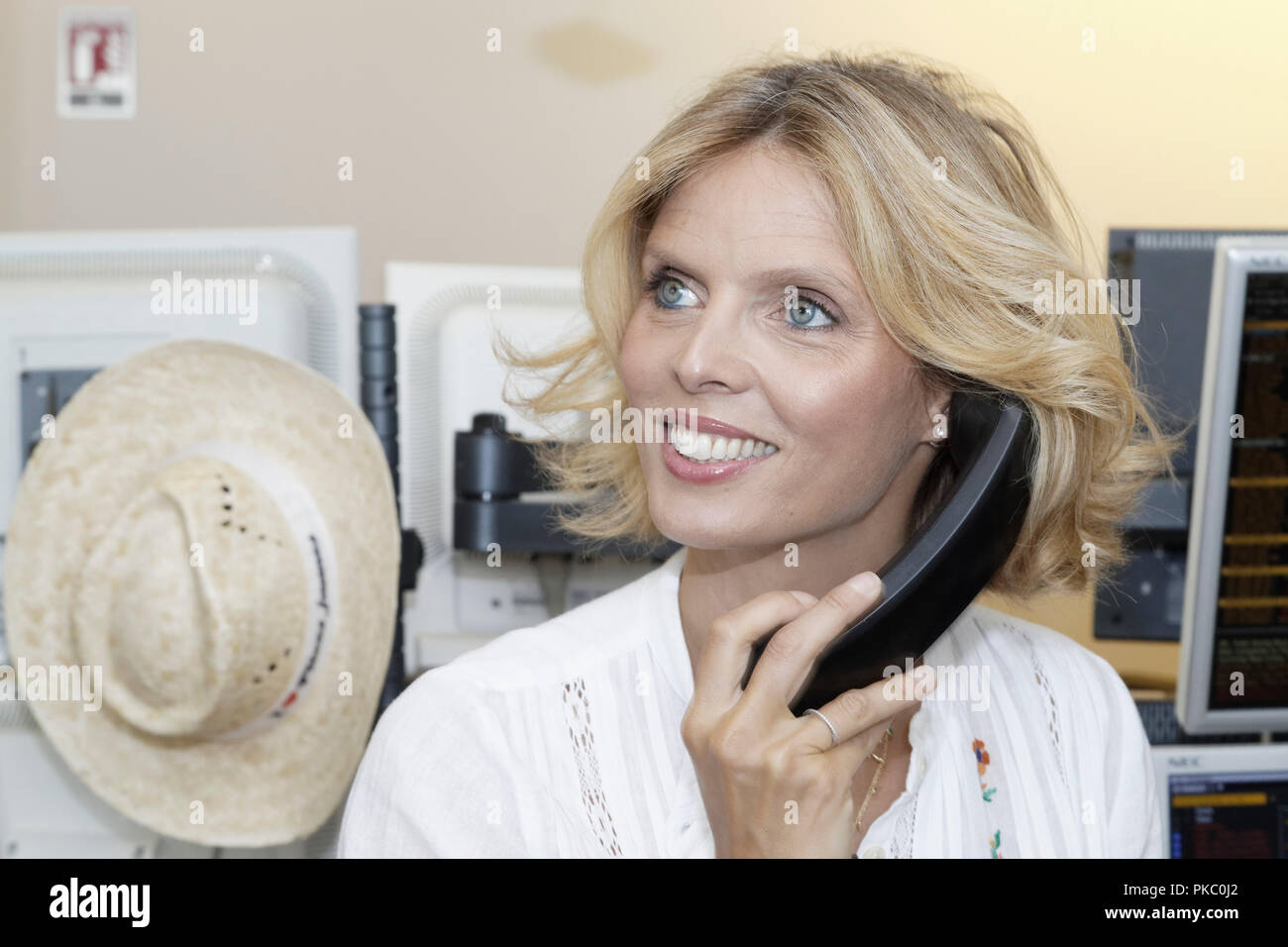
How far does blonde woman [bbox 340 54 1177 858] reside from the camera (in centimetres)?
84

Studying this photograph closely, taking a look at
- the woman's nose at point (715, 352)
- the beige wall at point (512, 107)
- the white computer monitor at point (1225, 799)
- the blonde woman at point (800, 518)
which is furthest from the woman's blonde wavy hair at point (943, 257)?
the beige wall at point (512, 107)

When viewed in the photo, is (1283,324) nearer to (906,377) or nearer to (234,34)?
(906,377)

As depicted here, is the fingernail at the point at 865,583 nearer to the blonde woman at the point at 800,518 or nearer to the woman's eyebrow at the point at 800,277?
the blonde woman at the point at 800,518

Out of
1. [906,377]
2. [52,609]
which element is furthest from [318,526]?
[906,377]

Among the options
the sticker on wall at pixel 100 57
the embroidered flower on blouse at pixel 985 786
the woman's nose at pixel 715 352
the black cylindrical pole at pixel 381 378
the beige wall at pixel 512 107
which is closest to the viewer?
the woman's nose at pixel 715 352

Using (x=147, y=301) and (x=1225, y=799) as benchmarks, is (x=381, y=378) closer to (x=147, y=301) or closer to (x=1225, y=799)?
(x=147, y=301)

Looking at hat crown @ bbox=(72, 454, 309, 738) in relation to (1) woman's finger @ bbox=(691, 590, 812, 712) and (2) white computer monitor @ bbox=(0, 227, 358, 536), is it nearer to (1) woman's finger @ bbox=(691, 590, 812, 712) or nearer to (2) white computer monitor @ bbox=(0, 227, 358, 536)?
(2) white computer monitor @ bbox=(0, 227, 358, 536)

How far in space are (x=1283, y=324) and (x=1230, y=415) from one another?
98mm

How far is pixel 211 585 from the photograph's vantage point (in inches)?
43.0

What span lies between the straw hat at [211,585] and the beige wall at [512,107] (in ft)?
4.41

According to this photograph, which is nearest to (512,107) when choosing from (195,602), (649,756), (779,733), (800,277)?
(195,602)

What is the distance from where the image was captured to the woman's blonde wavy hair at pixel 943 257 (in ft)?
3.05

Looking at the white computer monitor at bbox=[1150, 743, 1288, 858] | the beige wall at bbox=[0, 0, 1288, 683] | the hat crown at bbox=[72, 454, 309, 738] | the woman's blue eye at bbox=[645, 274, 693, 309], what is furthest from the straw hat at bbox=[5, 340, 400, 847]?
the beige wall at bbox=[0, 0, 1288, 683]
